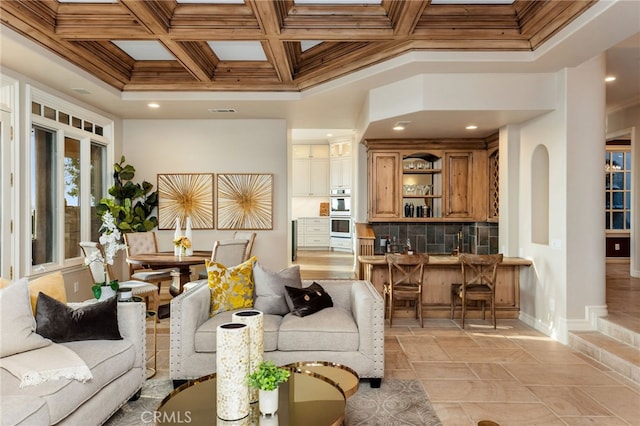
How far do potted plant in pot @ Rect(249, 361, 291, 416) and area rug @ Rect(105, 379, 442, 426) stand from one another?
937mm

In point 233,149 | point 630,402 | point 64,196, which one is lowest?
point 630,402

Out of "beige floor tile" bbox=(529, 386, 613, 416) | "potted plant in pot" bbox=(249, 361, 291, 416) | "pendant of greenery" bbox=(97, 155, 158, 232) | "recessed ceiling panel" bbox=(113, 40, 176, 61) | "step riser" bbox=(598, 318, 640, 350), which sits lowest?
"beige floor tile" bbox=(529, 386, 613, 416)

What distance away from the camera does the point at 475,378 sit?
3.30 metres

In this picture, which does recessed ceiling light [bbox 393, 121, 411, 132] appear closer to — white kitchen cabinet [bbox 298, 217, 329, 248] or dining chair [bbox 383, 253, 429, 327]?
dining chair [bbox 383, 253, 429, 327]

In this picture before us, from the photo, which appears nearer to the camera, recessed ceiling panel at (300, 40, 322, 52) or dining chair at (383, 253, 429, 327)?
recessed ceiling panel at (300, 40, 322, 52)

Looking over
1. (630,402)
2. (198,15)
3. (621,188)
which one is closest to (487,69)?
(198,15)

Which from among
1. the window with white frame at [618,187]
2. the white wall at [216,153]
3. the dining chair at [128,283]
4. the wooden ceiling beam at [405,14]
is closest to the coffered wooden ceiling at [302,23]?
the wooden ceiling beam at [405,14]

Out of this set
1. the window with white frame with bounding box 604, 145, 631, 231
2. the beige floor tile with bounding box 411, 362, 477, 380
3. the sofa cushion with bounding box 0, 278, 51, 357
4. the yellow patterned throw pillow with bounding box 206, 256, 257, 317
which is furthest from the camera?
the window with white frame with bounding box 604, 145, 631, 231

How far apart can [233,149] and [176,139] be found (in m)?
0.99

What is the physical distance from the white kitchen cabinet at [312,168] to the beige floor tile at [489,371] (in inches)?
352

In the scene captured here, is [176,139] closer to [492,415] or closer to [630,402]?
[492,415]

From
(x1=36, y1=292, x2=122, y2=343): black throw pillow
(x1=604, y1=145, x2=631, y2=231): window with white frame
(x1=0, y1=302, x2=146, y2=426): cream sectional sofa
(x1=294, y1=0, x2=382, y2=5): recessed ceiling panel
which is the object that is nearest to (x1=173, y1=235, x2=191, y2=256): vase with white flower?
(x1=0, y1=302, x2=146, y2=426): cream sectional sofa

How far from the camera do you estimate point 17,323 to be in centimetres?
231

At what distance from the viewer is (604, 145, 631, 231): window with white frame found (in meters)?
8.23
